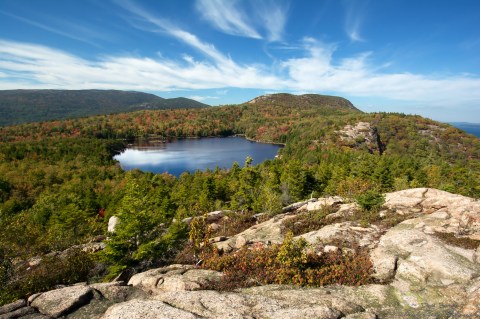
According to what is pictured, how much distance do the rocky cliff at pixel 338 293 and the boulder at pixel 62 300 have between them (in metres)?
0.04

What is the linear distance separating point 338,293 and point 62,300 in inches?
490

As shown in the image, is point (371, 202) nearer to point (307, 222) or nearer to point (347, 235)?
point (307, 222)

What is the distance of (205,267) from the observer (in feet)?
53.4

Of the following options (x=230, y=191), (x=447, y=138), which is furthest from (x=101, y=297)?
(x=447, y=138)

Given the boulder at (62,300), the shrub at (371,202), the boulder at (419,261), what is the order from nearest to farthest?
1. the boulder at (62,300)
2. the boulder at (419,261)
3. the shrub at (371,202)

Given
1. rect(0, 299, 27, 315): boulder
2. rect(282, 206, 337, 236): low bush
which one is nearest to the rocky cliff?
rect(0, 299, 27, 315): boulder

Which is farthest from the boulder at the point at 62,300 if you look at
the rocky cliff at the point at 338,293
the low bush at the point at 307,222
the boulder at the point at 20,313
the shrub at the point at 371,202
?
the shrub at the point at 371,202

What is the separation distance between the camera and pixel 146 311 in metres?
10.5

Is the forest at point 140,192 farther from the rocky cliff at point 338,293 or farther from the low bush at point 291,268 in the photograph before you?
the low bush at point 291,268

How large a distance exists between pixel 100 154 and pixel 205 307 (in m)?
172

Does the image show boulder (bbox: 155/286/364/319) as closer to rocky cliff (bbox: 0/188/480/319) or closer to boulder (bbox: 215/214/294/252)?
rocky cliff (bbox: 0/188/480/319)

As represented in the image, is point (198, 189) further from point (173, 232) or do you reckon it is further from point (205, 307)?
point (205, 307)

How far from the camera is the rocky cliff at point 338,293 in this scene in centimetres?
1074

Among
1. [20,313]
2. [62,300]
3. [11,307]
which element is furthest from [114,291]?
[11,307]
